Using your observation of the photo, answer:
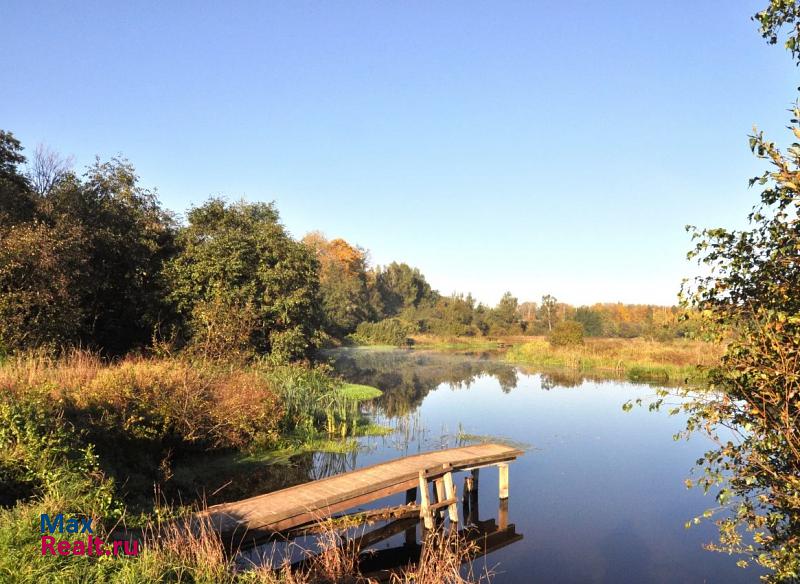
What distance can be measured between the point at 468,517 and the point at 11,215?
15651mm

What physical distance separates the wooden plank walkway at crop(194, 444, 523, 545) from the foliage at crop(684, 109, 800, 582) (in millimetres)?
5353

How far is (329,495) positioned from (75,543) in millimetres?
4112

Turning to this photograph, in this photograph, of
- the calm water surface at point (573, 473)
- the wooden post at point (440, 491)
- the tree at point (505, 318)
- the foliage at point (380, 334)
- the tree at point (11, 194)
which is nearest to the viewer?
the calm water surface at point (573, 473)

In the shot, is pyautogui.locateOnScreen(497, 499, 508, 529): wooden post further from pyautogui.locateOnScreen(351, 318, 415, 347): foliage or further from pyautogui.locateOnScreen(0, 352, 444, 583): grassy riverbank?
pyautogui.locateOnScreen(351, 318, 415, 347): foliage

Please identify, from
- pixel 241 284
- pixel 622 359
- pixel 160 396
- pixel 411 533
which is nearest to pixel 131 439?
pixel 160 396

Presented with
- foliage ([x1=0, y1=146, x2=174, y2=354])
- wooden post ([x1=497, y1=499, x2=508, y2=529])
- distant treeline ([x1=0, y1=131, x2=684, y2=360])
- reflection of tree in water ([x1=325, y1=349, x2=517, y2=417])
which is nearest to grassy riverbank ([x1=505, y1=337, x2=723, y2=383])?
reflection of tree in water ([x1=325, y1=349, x2=517, y2=417])

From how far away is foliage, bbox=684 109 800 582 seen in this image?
3.96 meters

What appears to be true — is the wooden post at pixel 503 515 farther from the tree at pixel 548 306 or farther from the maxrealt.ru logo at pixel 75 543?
the tree at pixel 548 306

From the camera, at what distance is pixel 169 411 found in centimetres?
1079

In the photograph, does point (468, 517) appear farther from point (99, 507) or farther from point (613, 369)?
point (613, 369)

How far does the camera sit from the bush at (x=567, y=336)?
39.2m

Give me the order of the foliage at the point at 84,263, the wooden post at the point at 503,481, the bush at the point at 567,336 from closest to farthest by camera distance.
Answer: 1. the wooden post at the point at 503,481
2. the foliage at the point at 84,263
3. the bush at the point at 567,336

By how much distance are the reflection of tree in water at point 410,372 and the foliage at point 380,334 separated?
8630mm

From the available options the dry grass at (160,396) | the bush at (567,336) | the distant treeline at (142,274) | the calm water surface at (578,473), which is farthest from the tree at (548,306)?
the dry grass at (160,396)
